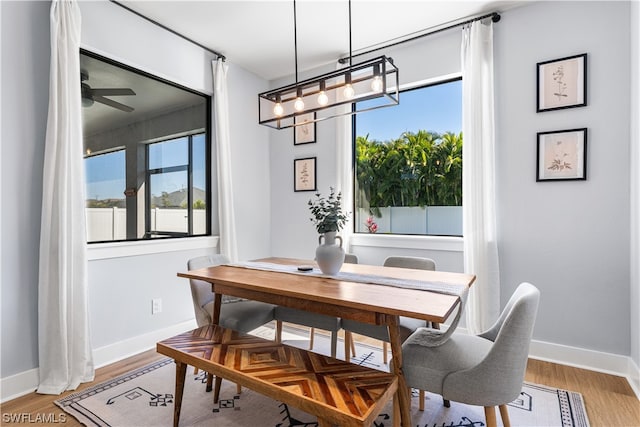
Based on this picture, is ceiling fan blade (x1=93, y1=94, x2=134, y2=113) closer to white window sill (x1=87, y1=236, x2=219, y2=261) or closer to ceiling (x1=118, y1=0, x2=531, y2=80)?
ceiling (x1=118, y1=0, x2=531, y2=80)

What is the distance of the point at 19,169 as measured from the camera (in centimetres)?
215

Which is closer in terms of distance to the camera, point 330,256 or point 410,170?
point 330,256

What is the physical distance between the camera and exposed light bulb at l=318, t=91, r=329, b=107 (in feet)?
6.68

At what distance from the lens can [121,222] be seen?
2.83 metres

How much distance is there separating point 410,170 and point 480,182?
0.76 metres

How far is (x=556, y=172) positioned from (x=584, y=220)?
41 centimetres

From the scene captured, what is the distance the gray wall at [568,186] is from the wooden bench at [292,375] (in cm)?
192

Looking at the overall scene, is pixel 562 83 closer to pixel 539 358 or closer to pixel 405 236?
pixel 405 236

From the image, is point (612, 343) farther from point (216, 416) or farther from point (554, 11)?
point (216, 416)

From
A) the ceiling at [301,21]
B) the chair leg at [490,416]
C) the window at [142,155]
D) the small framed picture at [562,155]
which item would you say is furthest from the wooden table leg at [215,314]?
the small framed picture at [562,155]

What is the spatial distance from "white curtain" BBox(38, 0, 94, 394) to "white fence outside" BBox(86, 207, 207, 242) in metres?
0.33


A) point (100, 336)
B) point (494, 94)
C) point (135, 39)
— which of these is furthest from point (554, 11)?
point (100, 336)

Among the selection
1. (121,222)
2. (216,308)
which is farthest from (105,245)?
(216,308)

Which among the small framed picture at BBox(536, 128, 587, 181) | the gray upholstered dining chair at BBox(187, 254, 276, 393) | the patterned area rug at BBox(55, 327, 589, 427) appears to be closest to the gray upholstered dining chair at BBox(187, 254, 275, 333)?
the gray upholstered dining chair at BBox(187, 254, 276, 393)
